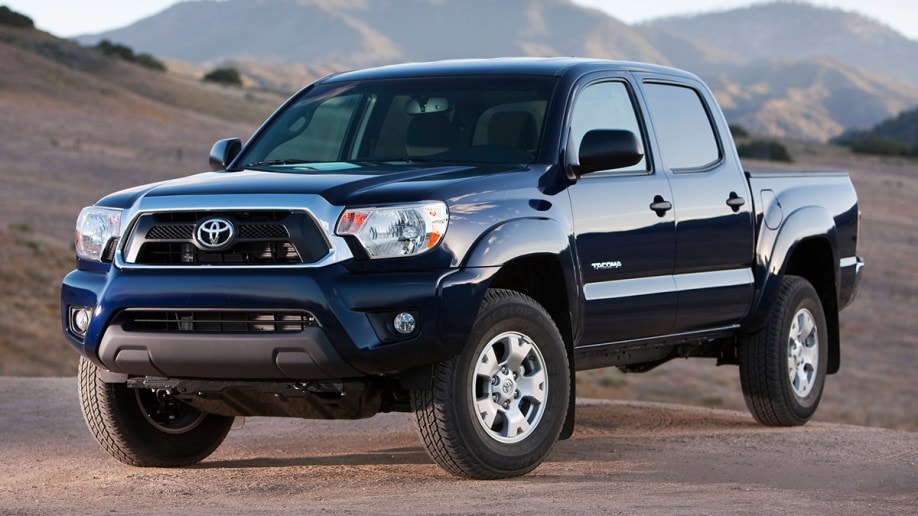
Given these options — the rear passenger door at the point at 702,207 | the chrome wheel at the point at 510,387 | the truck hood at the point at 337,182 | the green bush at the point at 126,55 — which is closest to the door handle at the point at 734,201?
the rear passenger door at the point at 702,207

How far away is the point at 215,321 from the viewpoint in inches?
253

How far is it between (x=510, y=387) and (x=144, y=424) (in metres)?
1.91

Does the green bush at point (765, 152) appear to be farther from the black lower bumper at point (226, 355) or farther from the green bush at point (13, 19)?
the black lower bumper at point (226, 355)

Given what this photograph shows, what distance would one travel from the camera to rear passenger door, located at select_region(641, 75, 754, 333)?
27.1ft

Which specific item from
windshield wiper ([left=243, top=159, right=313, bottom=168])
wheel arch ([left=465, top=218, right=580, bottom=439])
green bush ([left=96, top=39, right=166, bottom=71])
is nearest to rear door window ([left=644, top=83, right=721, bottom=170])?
wheel arch ([left=465, top=218, right=580, bottom=439])

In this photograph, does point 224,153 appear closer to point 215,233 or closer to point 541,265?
point 215,233

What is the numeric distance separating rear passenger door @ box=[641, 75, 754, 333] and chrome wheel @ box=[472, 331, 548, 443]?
1473 mm

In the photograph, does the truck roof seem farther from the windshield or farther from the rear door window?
the rear door window

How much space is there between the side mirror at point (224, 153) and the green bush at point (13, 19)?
214ft

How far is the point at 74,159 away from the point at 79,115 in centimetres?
1041

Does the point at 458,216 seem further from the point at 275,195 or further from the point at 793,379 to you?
the point at 793,379

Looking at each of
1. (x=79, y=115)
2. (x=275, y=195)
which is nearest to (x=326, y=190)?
(x=275, y=195)

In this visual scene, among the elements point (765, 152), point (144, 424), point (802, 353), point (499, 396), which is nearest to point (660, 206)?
point (499, 396)

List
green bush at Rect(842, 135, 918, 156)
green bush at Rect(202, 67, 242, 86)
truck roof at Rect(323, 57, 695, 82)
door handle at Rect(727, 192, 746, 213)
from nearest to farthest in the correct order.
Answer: truck roof at Rect(323, 57, 695, 82) < door handle at Rect(727, 192, 746, 213) < green bush at Rect(842, 135, 918, 156) < green bush at Rect(202, 67, 242, 86)
